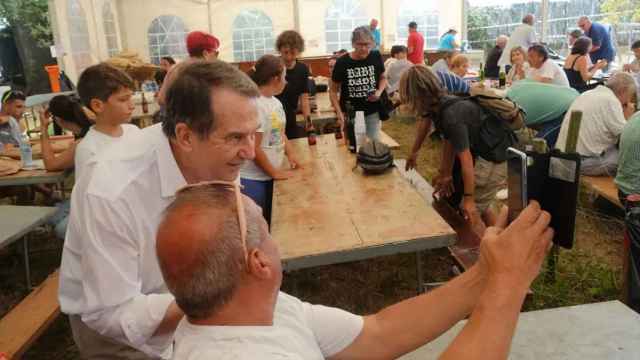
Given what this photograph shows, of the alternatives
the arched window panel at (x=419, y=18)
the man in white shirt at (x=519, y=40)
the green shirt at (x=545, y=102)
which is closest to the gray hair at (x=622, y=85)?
the green shirt at (x=545, y=102)

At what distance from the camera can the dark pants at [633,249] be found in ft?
8.43

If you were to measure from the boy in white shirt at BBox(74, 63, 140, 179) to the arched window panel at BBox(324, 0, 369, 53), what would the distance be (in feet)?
40.9

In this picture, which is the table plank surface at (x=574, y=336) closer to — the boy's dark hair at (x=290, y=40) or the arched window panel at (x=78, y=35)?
the boy's dark hair at (x=290, y=40)

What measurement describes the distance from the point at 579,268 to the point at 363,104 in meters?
2.43

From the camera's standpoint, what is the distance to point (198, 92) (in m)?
1.35

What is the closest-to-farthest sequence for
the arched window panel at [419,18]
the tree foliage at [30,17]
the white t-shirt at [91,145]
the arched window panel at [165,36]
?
the white t-shirt at [91,145], the tree foliage at [30,17], the arched window panel at [165,36], the arched window panel at [419,18]

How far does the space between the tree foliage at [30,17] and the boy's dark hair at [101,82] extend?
29.0 feet

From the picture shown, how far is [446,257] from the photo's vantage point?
4.16m

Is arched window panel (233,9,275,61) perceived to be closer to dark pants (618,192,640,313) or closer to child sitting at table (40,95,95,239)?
child sitting at table (40,95,95,239)

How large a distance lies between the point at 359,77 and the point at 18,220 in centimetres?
315

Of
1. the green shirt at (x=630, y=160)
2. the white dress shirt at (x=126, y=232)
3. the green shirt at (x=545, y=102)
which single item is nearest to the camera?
the white dress shirt at (x=126, y=232)

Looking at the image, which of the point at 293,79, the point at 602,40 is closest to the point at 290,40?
the point at 293,79

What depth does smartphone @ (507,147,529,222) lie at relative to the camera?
1.14 meters

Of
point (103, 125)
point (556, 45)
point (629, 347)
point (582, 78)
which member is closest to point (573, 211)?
point (629, 347)
